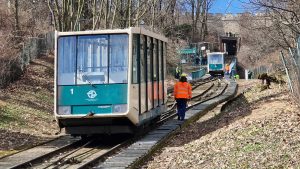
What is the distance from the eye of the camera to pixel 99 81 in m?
15.4

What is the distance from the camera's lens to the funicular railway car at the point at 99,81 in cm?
1522

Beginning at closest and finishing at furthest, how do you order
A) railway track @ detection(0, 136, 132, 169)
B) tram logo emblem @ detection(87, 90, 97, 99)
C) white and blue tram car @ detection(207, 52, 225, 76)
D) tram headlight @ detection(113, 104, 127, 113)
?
railway track @ detection(0, 136, 132, 169)
tram headlight @ detection(113, 104, 127, 113)
tram logo emblem @ detection(87, 90, 97, 99)
white and blue tram car @ detection(207, 52, 225, 76)

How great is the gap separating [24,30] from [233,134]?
3000 cm

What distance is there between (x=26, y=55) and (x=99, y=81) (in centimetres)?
2258

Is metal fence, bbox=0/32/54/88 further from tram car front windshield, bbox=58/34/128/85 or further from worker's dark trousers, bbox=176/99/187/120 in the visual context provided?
tram car front windshield, bbox=58/34/128/85

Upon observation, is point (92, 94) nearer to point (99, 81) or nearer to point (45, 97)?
point (99, 81)

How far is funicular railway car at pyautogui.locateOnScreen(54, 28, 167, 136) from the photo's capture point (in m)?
15.2

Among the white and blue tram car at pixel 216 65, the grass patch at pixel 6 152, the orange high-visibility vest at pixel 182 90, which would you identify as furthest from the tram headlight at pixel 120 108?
the white and blue tram car at pixel 216 65

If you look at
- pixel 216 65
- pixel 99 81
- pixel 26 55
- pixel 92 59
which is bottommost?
pixel 216 65

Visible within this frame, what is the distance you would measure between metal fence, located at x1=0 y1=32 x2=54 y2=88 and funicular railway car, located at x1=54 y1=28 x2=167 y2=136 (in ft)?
45.0

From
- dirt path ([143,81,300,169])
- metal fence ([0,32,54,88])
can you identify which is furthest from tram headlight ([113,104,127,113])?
metal fence ([0,32,54,88])

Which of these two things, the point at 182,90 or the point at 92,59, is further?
the point at 182,90

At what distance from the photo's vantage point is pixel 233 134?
14266 mm

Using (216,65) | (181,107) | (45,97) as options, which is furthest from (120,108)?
(216,65)
